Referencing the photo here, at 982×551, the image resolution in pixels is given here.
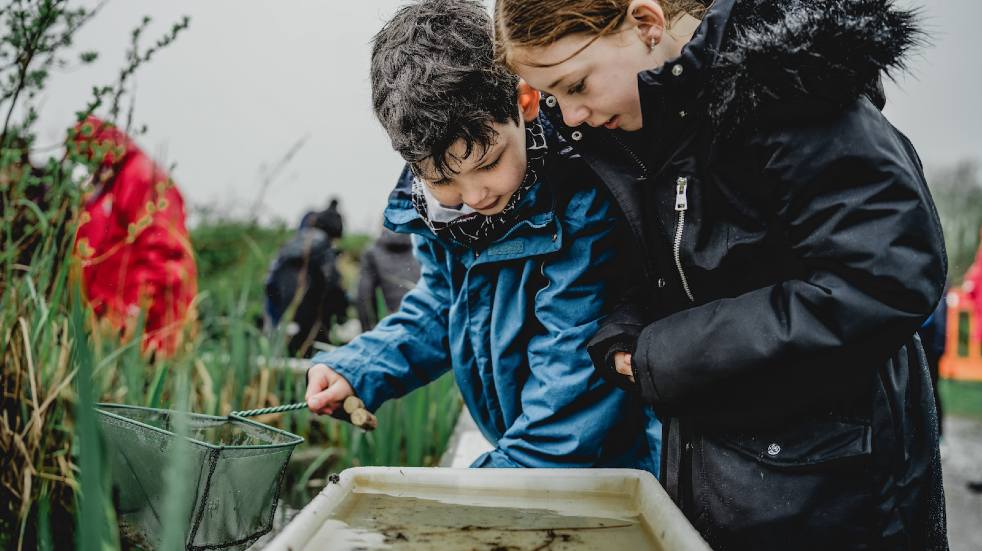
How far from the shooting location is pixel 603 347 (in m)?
1.45

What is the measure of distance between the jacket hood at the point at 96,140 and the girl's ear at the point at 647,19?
153 centimetres

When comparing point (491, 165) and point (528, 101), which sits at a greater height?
point (528, 101)

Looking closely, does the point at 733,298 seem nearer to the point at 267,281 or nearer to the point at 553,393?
the point at 553,393

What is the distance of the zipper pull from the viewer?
1.33 meters

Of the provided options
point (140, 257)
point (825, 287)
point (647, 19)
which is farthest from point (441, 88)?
point (140, 257)

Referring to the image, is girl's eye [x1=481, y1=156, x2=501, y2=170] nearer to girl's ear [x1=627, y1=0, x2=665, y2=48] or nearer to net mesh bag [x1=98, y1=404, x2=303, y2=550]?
girl's ear [x1=627, y1=0, x2=665, y2=48]

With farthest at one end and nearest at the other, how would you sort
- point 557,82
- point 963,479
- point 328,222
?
point 328,222
point 963,479
point 557,82

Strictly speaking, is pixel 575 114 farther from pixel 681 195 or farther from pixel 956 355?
pixel 956 355

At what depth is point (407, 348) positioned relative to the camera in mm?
1995

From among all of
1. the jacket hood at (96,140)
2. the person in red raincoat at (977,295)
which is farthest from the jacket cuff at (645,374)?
the person in red raincoat at (977,295)

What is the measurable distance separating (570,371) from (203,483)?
77 centimetres

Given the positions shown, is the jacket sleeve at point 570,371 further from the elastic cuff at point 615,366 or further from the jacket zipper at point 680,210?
the jacket zipper at point 680,210

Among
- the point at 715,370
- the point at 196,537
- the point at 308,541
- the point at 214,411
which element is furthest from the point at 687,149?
the point at 214,411

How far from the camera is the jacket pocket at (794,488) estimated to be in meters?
1.26
